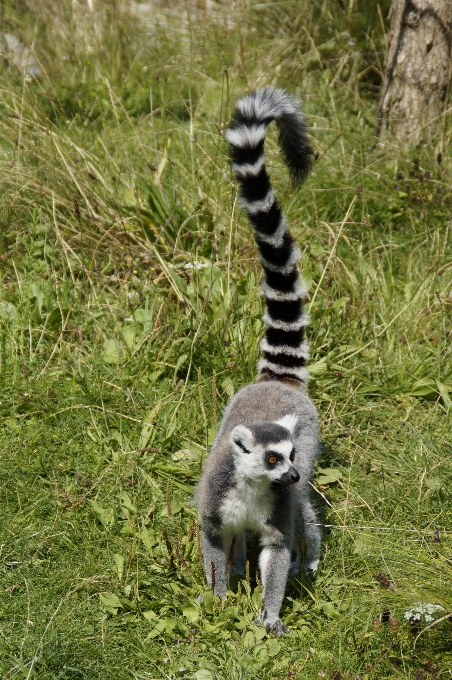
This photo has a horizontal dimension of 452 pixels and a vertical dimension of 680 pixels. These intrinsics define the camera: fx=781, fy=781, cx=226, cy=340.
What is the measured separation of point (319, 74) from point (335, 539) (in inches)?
193

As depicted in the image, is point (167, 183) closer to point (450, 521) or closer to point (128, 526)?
point (128, 526)

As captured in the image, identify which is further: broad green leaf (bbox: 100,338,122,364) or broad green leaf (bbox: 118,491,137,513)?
broad green leaf (bbox: 100,338,122,364)

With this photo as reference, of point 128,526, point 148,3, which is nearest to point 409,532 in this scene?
point 128,526

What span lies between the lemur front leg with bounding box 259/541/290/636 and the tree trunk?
3823 millimetres

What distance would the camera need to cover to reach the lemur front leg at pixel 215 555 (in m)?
3.32

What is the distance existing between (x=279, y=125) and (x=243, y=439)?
150cm

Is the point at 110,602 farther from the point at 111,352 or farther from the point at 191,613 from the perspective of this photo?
the point at 111,352

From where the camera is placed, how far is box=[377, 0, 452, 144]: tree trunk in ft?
19.7

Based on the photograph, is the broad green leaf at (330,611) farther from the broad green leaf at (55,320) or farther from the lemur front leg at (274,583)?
the broad green leaf at (55,320)

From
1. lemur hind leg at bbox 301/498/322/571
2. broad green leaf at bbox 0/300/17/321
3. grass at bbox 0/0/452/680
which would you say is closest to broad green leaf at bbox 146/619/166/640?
grass at bbox 0/0/452/680

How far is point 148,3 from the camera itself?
8742 millimetres

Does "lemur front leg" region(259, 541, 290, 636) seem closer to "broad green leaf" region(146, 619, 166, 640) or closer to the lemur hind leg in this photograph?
the lemur hind leg

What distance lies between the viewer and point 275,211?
3.61 m

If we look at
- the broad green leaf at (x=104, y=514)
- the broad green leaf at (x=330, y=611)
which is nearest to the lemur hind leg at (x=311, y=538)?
the broad green leaf at (x=330, y=611)
